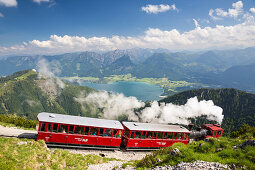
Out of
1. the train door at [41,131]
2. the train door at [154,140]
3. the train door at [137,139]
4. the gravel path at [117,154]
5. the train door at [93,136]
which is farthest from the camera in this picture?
the train door at [154,140]

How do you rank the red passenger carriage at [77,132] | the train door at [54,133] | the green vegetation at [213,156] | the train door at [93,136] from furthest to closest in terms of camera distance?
the train door at [93,136] → the train door at [54,133] → the red passenger carriage at [77,132] → the green vegetation at [213,156]

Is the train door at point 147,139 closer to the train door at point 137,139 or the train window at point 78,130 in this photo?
the train door at point 137,139

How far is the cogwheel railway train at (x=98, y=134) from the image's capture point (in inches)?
794

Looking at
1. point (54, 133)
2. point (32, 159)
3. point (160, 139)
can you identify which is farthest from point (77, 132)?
point (160, 139)

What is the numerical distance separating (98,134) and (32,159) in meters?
9.98

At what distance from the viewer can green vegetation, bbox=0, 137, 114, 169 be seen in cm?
1148

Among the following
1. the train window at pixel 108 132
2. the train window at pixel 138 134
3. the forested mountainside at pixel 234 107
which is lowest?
the forested mountainside at pixel 234 107

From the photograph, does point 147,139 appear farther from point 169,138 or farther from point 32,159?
point 32,159

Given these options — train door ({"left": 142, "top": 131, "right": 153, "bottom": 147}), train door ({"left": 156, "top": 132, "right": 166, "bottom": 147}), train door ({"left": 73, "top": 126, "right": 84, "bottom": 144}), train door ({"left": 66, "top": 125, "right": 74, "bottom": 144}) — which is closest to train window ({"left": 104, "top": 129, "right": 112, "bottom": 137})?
train door ({"left": 73, "top": 126, "right": 84, "bottom": 144})

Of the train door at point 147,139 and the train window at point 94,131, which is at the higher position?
the train window at point 94,131

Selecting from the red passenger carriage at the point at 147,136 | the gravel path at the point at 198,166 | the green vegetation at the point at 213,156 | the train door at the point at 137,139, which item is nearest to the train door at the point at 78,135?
the red passenger carriage at the point at 147,136

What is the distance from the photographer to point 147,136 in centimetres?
2512

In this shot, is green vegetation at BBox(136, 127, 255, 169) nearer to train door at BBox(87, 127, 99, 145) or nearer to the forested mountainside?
train door at BBox(87, 127, 99, 145)

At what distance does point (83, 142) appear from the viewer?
2156 centimetres
